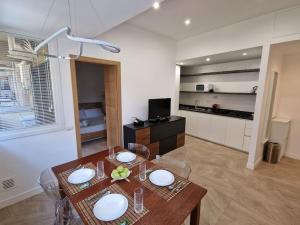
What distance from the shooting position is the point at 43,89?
230cm

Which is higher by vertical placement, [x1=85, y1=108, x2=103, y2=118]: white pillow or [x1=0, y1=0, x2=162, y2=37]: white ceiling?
[x1=0, y1=0, x2=162, y2=37]: white ceiling

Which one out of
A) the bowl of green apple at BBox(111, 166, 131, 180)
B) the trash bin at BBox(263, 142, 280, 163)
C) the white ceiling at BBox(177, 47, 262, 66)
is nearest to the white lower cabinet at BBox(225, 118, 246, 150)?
the trash bin at BBox(263, 142, 280, 163)

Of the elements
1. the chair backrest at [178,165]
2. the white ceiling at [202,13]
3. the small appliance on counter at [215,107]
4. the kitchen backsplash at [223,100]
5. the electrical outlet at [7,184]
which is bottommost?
the electrical outlet at [7,184]

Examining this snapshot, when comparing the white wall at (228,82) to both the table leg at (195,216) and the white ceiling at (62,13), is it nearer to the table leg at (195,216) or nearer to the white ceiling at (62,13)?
the white ceiling at (62,13)

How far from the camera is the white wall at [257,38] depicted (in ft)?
7.95

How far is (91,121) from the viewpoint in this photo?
14.7 feet

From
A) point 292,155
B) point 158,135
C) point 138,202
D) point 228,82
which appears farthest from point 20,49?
point 292,155

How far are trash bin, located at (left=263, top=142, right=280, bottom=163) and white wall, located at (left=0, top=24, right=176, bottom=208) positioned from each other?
8.68 ft

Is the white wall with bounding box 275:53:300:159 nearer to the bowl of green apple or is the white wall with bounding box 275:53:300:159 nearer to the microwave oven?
the microwave oven

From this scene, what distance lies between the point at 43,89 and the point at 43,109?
309 millimetres

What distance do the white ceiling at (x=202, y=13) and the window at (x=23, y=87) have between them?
1896mm

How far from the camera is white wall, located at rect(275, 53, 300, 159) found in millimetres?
3365

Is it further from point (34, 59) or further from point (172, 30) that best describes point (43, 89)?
point (172, 30)

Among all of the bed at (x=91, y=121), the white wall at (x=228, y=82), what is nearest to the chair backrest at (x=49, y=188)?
the bed at (x=91, y=121)
